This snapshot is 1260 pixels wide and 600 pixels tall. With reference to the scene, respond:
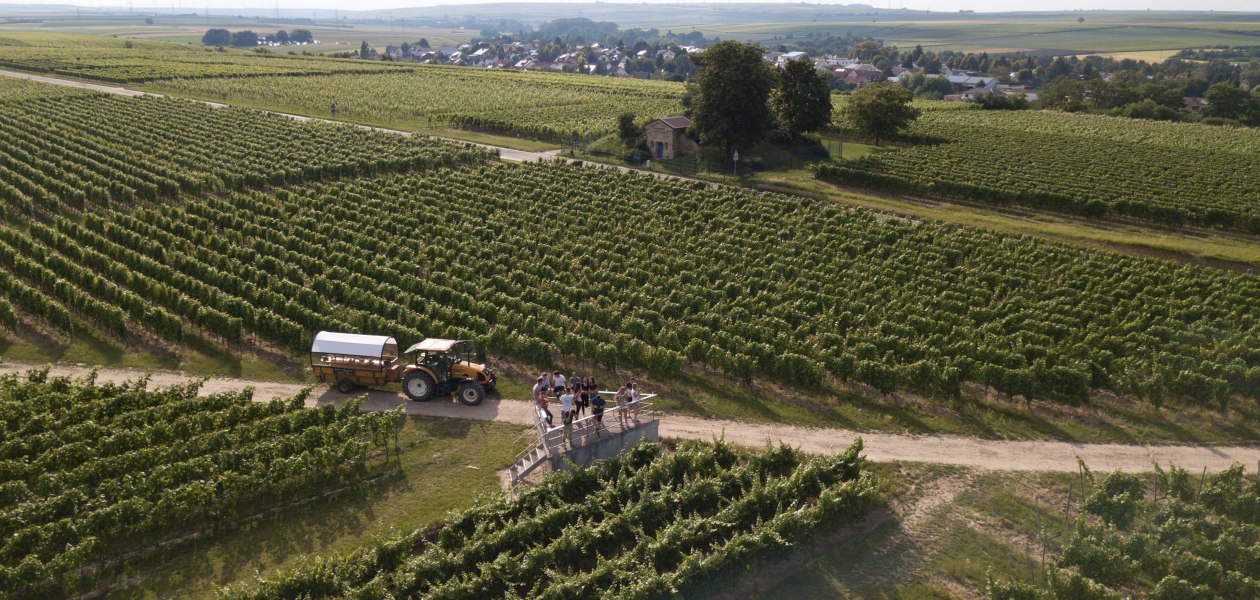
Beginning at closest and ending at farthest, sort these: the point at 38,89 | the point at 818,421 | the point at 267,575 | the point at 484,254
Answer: the point at 267,575 → the point at 818,421 → the point at 484,254 → the point at 38,89

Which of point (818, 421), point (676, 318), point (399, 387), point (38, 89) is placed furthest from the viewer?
point (38, 89)

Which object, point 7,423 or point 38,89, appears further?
point 38,89

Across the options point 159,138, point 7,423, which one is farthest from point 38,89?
point 7,423

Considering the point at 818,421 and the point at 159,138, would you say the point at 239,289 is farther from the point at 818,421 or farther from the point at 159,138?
the point at 159,138

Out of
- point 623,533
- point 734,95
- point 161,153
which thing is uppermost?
point 734,95

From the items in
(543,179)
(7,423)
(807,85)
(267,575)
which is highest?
(807,85)

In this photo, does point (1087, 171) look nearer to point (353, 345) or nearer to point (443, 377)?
point (443, 377)

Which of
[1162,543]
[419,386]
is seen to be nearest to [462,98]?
[419,386]
